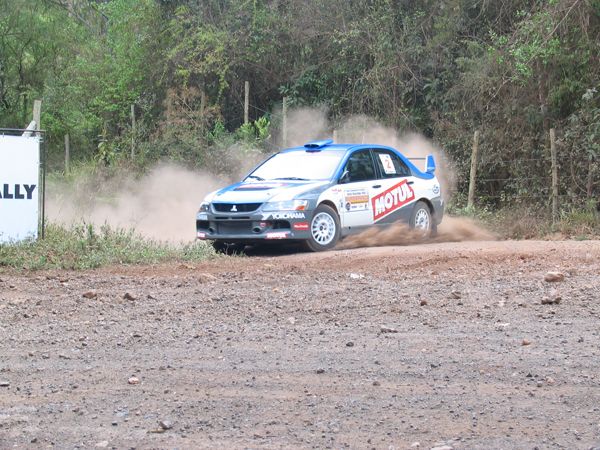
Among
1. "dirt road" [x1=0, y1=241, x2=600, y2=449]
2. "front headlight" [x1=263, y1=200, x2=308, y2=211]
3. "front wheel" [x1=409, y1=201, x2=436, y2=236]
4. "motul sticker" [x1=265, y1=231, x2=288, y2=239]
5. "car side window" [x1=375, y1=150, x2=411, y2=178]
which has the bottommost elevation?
"dirt road" [x1=0, y1=241, x2=600, y2=449]

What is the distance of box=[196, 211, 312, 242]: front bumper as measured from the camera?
44.7 ft

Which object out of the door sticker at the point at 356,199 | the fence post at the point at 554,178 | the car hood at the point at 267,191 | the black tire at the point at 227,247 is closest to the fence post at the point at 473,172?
the fence post at the point at 554,178

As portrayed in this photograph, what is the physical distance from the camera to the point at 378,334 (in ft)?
25.5

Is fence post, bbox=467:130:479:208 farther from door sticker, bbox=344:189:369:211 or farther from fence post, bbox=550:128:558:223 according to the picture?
door sticker, bbox=344:189:369:211

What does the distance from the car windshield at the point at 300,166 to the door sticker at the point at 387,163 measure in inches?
31.6

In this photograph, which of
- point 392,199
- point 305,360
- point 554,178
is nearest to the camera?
point 305,360

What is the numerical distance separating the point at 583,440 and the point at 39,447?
2937mm

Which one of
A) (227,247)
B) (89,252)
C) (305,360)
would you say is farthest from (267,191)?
(305,360)

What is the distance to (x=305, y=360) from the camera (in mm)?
6863

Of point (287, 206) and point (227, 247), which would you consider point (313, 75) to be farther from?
point (287, 206)

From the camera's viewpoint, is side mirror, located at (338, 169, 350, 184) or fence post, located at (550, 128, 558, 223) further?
fence post, located at (550, 128, 558, 223)

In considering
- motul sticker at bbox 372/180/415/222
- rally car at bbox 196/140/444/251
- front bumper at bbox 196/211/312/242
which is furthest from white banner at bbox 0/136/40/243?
motul sticker at bbox 372/180/415/222

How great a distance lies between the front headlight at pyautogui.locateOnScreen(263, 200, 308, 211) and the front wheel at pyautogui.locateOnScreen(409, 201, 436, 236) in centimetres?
240

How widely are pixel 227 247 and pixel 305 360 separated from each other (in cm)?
765
